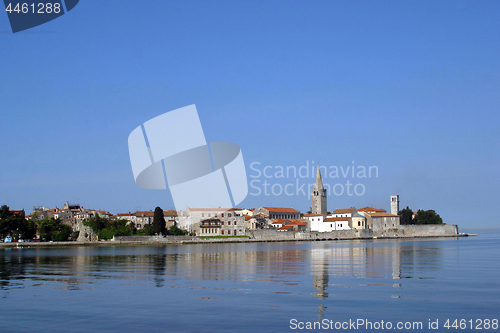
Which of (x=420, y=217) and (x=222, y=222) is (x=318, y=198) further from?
(x=222, y=222)

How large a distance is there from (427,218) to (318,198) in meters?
23.5

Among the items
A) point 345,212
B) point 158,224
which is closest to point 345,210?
point 345,212

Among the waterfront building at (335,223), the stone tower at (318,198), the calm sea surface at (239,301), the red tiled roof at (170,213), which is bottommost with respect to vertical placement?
the waterfront building at (335,223)

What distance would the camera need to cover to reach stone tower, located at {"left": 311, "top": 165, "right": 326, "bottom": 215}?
10750 centimetres

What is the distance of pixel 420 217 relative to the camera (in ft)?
352

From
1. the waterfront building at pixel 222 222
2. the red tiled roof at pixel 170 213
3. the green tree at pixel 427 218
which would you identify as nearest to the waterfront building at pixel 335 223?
the waterfront building at pixel 222 222

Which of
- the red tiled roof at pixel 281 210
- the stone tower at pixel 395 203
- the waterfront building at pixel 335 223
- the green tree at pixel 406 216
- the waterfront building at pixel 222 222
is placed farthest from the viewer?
the stone tower at pixel 395 203

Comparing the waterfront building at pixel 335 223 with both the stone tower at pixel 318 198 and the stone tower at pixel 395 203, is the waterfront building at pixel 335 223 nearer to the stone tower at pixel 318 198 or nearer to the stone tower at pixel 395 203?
the stone tower at pixel 318 198

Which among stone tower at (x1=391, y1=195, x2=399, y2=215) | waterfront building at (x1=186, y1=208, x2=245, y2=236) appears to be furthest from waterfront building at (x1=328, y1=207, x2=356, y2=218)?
waterfront building at (x1=186, y1=208, x2=245, y2=236)

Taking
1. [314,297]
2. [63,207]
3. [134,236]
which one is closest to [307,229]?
[134,236]

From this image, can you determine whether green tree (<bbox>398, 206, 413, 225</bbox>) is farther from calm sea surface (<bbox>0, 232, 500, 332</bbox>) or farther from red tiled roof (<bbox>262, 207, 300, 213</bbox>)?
calm sea surface (<bbox>0, 232, 500, 332</bbox>)

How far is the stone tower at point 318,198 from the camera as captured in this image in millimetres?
107500

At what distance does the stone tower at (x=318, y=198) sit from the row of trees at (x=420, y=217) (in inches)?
668

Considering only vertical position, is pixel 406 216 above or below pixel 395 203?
below
